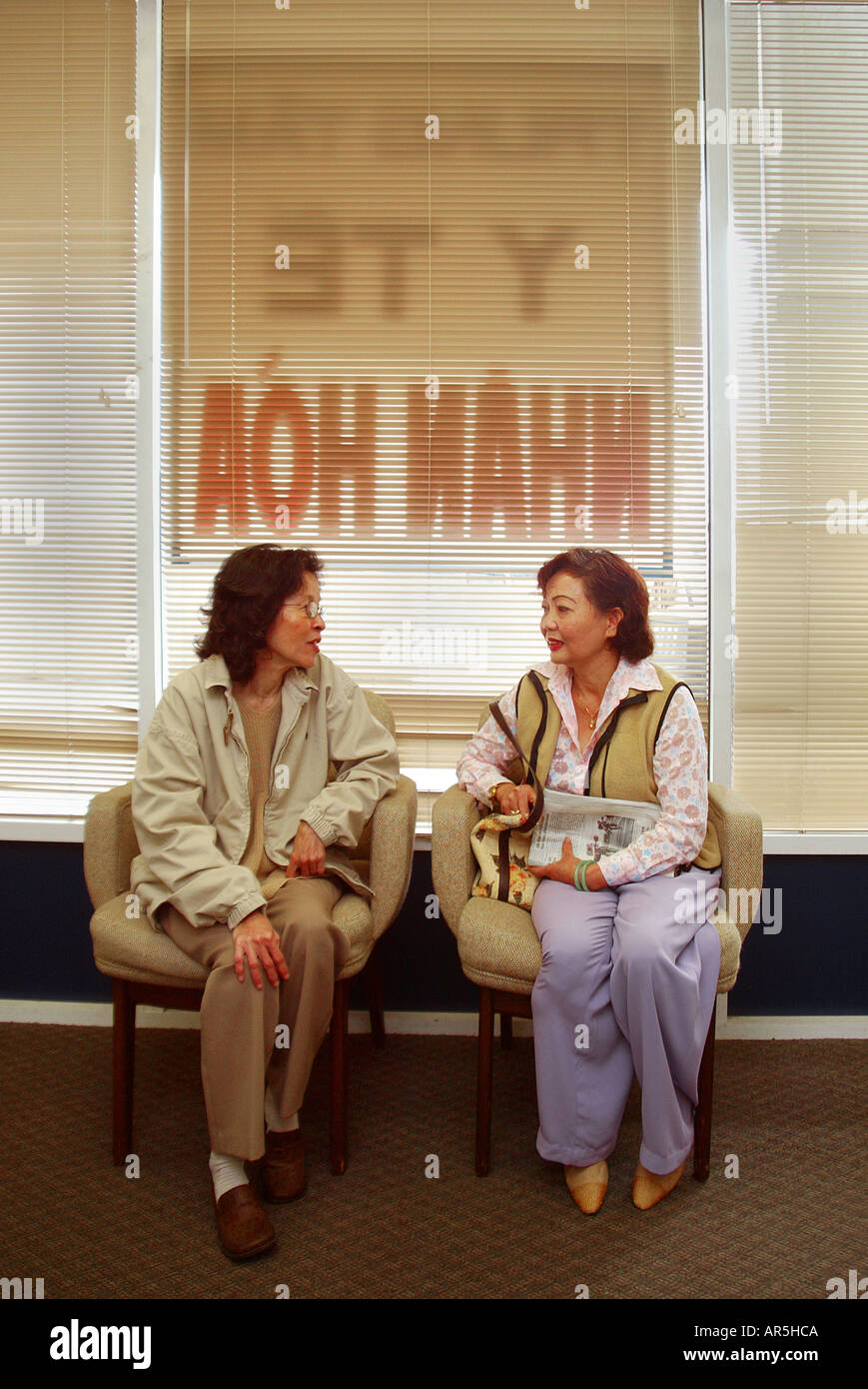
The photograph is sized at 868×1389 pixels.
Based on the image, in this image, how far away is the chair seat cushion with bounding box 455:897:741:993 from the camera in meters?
2.11

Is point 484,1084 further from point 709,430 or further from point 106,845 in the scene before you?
point 709,430

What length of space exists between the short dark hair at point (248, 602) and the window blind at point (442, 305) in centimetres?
52

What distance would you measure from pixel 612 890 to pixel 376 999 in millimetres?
854

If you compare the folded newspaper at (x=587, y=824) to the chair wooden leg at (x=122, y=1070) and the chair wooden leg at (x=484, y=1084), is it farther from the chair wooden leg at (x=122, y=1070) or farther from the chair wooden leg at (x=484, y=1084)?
the chair wooden leg at (x=122, y=1070)

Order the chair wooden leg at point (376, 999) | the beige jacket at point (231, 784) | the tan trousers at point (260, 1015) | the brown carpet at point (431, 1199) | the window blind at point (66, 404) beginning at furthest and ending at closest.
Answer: the window blind at point (66, 404), the chair wooden leg at point (376, 999), the beige jacket at point (231, 784), the tan trousers at point (260, 1015), the brown carpet at point (431, 1199)

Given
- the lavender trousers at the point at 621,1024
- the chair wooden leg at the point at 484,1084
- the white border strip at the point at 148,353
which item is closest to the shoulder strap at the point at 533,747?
the lavender trousers at the point at 621,1024

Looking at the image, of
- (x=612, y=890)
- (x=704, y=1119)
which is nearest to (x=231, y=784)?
(x=612, y=890)

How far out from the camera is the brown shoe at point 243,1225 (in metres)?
1.87

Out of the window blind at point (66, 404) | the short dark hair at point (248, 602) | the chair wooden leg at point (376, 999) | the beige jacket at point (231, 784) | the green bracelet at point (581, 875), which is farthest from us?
the window blind at point (66, 404)

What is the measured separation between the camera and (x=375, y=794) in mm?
2344

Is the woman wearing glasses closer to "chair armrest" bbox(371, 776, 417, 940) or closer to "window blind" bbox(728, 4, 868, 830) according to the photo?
"chair armrest" bbox(371, 776, 417, 940)

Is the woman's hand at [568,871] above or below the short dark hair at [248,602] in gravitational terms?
below

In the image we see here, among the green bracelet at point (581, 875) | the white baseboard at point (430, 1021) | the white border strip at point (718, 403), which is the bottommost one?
the white baseboard at point (430, 1021)

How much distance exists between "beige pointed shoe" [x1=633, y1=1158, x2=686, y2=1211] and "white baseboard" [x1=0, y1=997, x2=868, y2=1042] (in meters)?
0.81
